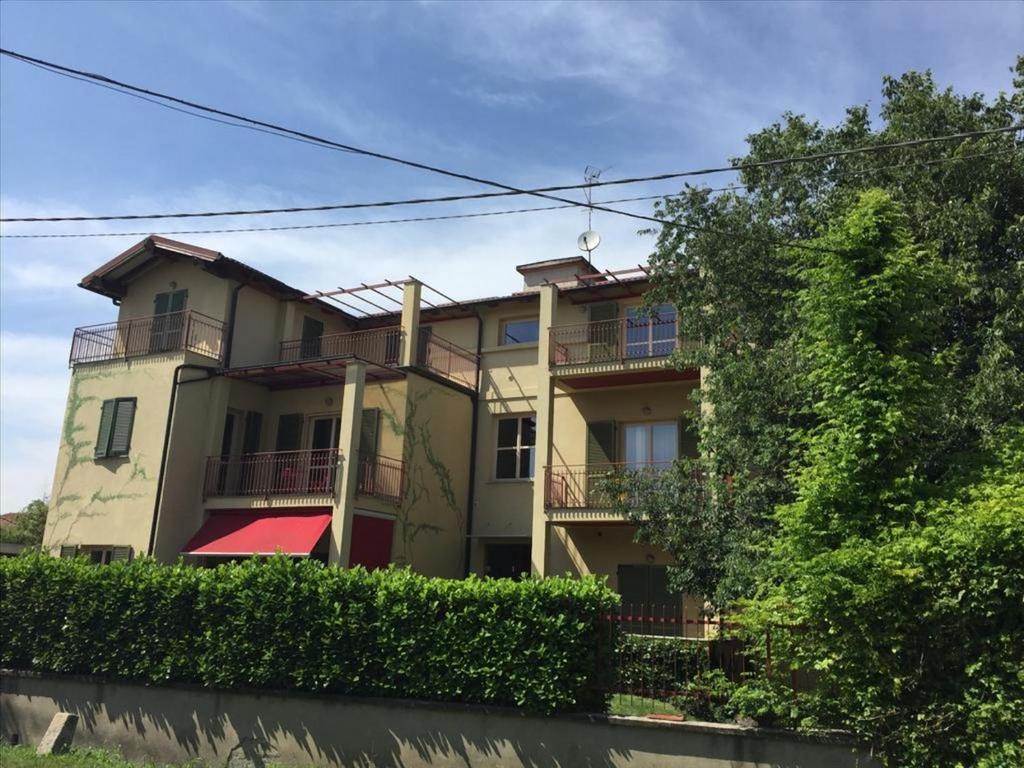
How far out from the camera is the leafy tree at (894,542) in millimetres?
8062

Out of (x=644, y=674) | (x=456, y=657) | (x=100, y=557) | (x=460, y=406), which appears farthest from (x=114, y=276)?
(x=644, y=674)

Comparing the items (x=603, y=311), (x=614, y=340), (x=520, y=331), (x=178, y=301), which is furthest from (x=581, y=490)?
(x=178, y=301)

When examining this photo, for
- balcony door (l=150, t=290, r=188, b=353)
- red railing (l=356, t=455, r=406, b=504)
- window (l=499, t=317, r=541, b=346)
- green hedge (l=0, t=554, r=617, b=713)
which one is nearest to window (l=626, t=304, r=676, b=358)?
window (l=499, t=317, r=541, b=346)

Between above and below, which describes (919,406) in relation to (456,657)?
above

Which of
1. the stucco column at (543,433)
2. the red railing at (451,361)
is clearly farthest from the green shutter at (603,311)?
the red railing at (451,361)

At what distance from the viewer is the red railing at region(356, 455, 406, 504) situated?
20469mm

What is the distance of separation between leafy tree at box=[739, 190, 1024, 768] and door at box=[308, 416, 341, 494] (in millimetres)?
11651

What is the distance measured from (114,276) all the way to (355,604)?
1720cm

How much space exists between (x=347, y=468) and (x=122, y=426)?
6.77 metres

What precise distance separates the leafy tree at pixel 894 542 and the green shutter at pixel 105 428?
17.6 m

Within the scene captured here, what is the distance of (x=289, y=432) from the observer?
23922 millimetres

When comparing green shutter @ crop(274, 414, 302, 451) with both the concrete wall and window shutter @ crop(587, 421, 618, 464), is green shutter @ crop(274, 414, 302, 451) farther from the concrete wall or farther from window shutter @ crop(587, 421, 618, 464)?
the concrete wall

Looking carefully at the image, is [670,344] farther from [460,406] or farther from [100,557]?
[100,557]

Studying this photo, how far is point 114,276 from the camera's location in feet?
80.0
